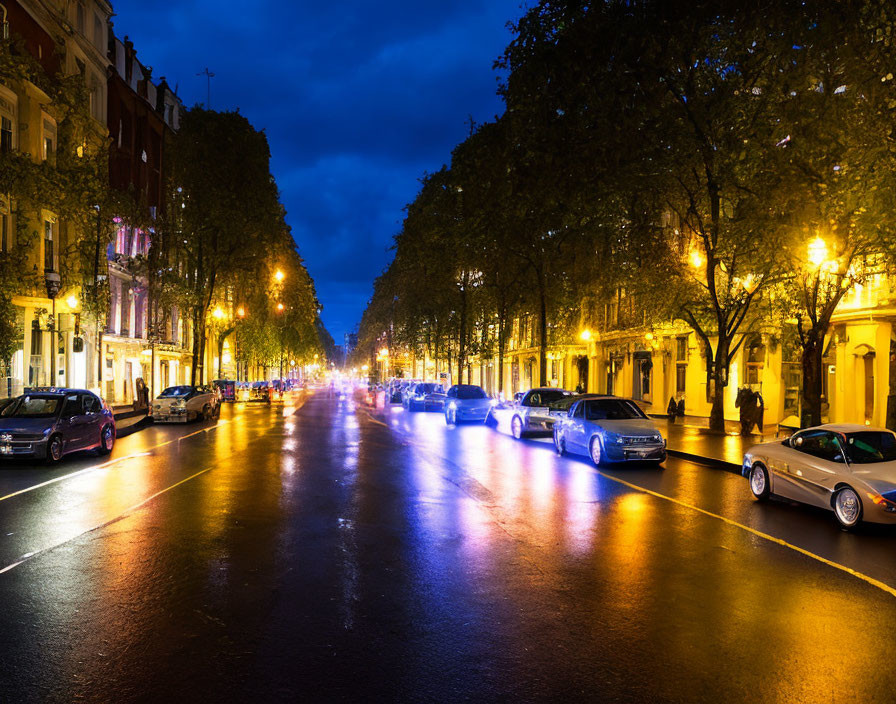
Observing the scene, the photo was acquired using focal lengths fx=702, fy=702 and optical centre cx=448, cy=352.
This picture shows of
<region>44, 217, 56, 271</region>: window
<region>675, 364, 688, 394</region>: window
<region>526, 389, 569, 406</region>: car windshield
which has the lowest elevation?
<region>526, 389, 569, 406</region>: car windshield

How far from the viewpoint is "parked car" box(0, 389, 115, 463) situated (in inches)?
600

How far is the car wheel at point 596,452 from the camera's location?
634 inches

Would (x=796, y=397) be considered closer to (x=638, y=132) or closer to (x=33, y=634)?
(x=638, y=132)

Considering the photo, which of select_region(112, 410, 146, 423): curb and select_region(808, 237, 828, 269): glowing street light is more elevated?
select_region(808, 237, 828, 269): glowing street light

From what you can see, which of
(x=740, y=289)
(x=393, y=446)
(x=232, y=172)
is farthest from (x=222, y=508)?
(x=232, y=172)

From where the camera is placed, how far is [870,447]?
33.1 ft

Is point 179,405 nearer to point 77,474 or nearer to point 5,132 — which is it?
point 5,132

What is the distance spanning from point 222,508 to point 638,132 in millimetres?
15633

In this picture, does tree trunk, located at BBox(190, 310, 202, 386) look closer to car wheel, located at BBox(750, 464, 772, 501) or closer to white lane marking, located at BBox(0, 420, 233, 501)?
white lane marking, located at BBox(0, 420, 233, 501)

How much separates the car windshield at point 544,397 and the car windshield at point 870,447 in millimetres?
13869

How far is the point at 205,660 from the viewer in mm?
4723

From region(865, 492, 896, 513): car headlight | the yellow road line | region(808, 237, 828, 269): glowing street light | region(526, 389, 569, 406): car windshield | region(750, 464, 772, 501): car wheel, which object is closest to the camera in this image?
the yellow road line

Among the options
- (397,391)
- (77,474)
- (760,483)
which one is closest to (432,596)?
(760,483)

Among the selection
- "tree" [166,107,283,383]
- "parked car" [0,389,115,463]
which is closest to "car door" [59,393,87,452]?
"parked car" [0,389,115,463]
